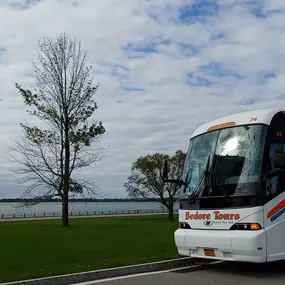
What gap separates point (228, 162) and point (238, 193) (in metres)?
0.73

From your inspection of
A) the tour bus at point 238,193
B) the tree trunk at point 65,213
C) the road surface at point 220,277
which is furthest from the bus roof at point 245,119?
the tree trunk at point 65,213

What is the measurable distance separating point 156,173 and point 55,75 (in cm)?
1727

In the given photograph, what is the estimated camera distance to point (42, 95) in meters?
28.0

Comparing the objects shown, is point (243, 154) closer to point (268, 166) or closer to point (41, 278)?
point (268, 166)

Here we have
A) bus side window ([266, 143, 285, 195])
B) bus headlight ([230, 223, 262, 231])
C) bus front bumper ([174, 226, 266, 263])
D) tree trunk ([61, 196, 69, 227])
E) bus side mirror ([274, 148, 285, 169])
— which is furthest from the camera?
tree trunk ([61, 196, 69, 227])

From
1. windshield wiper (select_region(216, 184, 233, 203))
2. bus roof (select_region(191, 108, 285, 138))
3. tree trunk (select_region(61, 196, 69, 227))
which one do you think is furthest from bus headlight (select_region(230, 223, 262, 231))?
tree trunk (select_region(61, 196, 69, 227))

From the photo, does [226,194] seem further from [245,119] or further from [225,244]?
[245,119]

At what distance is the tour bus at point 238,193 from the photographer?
898cm

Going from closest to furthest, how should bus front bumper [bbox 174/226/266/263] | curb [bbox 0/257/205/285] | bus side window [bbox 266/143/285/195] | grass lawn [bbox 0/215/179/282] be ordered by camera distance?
curb [bbox 0/257/205/285], bus front bumper [bbox 174/226/266/263], bus side window [bbox 266/143/285/195], grass lawn [bbox 0/215/179/282]

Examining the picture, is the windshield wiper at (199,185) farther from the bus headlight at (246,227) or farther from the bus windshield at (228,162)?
the bus headlight at (246,227)

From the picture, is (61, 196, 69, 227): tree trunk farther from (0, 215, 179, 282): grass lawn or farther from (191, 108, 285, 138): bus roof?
(191, 108, 285, 138): bus roof

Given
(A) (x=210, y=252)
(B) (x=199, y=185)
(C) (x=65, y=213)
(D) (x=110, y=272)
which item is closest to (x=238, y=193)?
(B) (x=199, y=185)

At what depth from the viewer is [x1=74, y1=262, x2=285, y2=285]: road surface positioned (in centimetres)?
889

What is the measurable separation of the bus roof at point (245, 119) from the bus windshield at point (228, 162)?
12 cm
